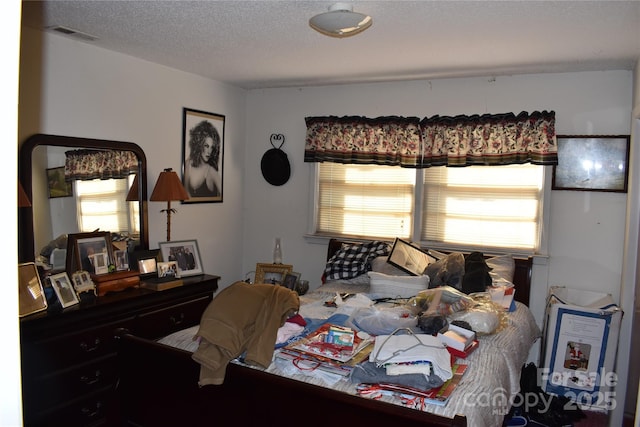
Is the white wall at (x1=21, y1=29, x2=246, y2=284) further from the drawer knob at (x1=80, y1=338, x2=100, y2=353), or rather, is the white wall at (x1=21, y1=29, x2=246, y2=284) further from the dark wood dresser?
the drawer knob at (x1=80, y1=338, x2=100, y2=353)

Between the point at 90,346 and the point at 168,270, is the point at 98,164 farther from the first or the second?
the point at 90,346

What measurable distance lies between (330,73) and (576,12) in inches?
80.6

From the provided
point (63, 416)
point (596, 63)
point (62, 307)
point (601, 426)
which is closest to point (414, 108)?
point (596, 63)

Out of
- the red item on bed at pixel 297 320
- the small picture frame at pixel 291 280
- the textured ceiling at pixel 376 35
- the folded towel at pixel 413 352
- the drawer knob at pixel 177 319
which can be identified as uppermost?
the textured ceiling at pixel 376 35

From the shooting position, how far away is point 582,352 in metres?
3.33

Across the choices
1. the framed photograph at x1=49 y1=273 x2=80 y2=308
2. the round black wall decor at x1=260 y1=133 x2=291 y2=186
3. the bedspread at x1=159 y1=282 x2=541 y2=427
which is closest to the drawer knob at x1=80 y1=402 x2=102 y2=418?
the framed photograph at x1=49 y1=273 x2=80 y2=308

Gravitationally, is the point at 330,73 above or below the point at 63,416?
above

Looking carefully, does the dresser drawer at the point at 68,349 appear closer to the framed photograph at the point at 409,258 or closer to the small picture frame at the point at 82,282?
the small picture frame at the point at 82,282

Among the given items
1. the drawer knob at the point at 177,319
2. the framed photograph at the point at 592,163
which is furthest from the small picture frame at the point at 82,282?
the framed photograph at the point at 592,163

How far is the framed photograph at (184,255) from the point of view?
3.79m

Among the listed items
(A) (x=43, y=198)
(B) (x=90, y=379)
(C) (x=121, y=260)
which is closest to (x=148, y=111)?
(A) (x=43, y=198)

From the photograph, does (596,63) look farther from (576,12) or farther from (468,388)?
(468,388)

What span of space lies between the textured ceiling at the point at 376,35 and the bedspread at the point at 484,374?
5.86 ft

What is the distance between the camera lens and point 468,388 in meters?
1.99
